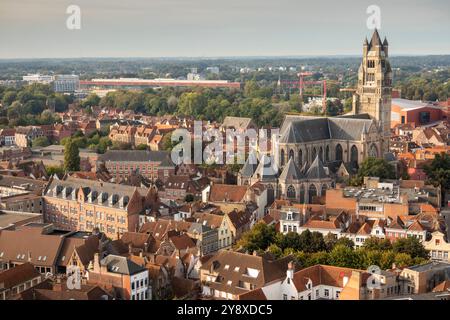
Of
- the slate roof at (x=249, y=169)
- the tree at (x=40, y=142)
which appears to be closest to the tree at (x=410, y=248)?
the slate roof at (x=249, y=169)

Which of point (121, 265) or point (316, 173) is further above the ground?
point (316, 173)

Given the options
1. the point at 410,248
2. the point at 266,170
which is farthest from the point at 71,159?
the point at 410,248

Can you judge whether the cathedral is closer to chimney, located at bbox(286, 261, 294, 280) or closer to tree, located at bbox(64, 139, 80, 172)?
tree, located at bbox(64, 139, 80, 172)

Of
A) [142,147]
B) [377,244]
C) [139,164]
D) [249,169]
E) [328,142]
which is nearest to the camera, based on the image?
[377,244]

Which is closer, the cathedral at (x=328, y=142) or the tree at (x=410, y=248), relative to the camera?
the tree at (x=410, y=248)

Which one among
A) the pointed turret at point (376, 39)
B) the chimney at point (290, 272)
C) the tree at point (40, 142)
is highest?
the pointed turret at point (376, 39)

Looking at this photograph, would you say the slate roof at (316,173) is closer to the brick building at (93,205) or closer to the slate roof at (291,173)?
the slate roof at (291,173)

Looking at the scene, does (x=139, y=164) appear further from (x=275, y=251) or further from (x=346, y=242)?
(x=275, y=251)

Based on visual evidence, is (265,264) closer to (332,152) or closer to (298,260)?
(298,260)
